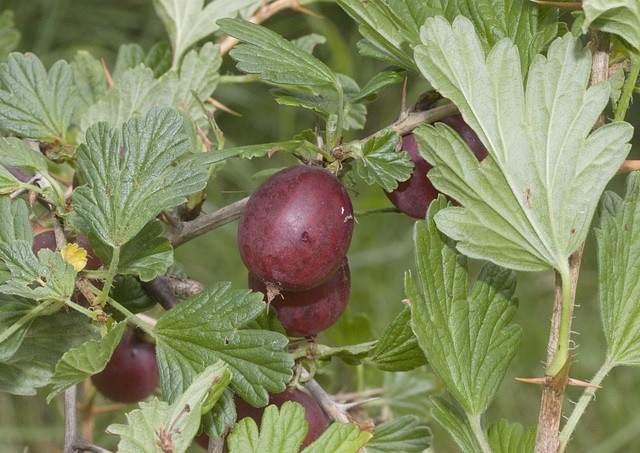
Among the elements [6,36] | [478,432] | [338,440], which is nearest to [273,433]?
[338,440]

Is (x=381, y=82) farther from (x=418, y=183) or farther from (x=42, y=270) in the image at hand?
(x=42, y=270)

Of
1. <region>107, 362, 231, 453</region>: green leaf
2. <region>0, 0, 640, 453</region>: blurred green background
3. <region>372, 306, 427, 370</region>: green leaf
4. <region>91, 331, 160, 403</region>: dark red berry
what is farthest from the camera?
<region>0, 0, 640, 453</region>: blurred green background

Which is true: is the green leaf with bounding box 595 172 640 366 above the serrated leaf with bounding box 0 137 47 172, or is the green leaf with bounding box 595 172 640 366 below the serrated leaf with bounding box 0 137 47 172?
below

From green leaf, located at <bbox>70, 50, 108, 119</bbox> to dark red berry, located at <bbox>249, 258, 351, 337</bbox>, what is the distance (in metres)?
0.36

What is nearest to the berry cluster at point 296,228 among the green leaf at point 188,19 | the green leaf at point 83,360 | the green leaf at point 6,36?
the green leaf at point 83,360

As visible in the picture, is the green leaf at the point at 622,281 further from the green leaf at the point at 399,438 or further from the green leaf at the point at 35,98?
the green leaf at the point at 35,98

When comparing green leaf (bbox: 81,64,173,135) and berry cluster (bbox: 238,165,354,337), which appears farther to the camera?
green leaf (bbox: 81,64,173,135)

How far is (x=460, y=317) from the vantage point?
0.46m

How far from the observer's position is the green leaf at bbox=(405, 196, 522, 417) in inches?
17.4

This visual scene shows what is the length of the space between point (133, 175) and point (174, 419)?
0.55 ft

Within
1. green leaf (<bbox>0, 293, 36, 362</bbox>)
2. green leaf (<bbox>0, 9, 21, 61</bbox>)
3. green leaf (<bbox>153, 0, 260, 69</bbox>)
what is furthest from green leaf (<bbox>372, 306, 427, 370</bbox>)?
green leaf (<bbox>0, 9, 21, 61</bbox>)

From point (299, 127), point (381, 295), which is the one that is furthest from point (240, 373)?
point (299, 127)

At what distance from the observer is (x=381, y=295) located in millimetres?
1646

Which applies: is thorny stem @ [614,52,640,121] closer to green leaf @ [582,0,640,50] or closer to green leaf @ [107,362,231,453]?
green leaf @ [582,0,640,50]
